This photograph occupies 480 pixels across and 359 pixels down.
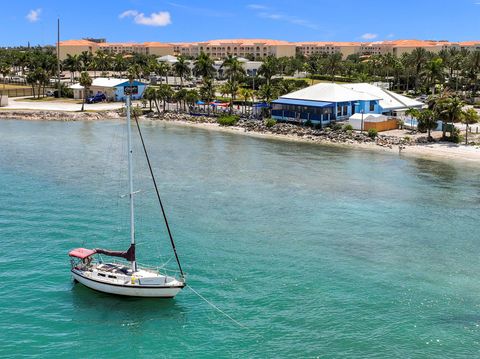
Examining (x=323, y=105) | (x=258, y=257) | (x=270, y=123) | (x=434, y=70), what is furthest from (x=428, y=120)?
(x=258, y=257)

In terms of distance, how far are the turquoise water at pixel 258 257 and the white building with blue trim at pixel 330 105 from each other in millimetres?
25075

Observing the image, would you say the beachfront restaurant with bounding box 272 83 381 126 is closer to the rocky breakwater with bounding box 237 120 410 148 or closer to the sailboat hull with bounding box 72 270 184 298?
the rocky breakwater with bounding box 237 120 410 148

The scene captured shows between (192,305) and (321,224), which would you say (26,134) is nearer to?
(321,224)

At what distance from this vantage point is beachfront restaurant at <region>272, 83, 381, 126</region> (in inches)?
3410

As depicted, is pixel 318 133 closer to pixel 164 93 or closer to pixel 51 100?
pixel 164 93

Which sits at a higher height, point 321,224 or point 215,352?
point 321,224

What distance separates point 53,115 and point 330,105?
51.0 metres

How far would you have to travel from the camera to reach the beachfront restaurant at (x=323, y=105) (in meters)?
86.6

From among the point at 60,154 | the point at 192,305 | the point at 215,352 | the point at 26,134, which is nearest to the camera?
the point at 215,352

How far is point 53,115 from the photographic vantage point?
334ft

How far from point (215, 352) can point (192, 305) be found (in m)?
4.44

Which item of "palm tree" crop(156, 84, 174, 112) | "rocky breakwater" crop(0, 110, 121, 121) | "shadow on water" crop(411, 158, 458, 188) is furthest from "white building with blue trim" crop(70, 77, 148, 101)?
"shadow on water" crop(411, 158, 458, 188)

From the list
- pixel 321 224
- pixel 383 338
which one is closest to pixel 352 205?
pixel 321 224

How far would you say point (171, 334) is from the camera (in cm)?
2631
